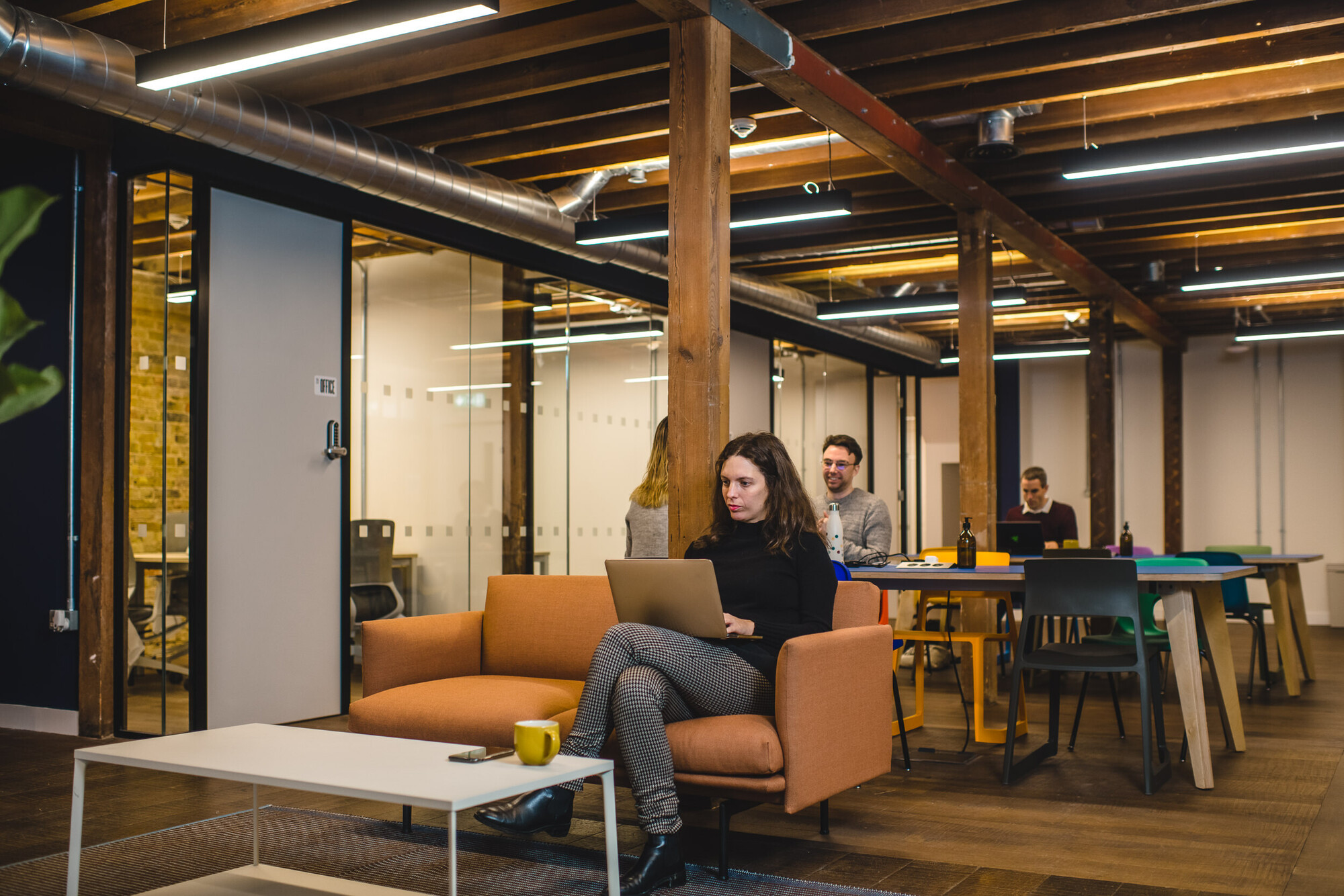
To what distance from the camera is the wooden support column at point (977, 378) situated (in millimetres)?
7125

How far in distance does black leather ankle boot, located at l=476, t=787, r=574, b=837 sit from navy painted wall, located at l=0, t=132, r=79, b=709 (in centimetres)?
366

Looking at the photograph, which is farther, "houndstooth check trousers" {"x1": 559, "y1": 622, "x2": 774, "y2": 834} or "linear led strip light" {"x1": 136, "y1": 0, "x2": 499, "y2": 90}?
"linear led strip light" {"x1": 136, "y1": 0, "x2": 499, "y2": 90}

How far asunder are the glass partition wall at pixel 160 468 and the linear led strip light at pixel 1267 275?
6950mm

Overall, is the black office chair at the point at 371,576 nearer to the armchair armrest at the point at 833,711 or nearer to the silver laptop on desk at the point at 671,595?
the silver laptop on desk at the point at 671,595

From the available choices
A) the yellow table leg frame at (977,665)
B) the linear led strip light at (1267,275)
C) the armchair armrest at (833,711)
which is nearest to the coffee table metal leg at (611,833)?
the armchair armrest at (833,711)

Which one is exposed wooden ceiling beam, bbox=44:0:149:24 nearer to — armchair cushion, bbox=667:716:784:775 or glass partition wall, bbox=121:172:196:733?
glass partition wall, bbox=121:172:196:733

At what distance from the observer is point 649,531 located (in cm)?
498

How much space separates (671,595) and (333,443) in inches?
135

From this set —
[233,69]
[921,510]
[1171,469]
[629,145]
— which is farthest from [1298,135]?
[921,510]

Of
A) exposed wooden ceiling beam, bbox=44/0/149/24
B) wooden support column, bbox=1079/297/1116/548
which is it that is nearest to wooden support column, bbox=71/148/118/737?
exposed wooden ceiling beam, bbox=44/0/149/24

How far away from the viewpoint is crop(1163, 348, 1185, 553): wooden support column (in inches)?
501

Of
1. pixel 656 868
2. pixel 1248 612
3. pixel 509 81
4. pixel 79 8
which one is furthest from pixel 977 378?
pixel 79 8

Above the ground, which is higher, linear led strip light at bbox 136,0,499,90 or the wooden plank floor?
linear led strip light at bbox 136,0,499,90

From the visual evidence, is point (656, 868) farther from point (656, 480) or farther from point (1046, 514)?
point (1046, 514)
